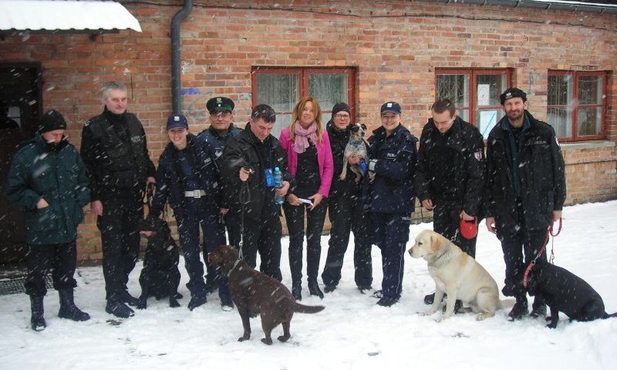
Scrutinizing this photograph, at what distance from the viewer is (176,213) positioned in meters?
5.81

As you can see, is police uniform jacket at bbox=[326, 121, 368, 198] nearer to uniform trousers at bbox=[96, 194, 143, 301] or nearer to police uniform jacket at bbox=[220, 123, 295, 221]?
police uniform jacket at bbox=[220, 123, 295, 221]

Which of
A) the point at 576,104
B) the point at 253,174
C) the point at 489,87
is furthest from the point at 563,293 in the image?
the point at 576,104

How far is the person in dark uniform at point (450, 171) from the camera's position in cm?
552

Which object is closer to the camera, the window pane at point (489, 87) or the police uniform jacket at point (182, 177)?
the police uniform jacket at point (182, 177)

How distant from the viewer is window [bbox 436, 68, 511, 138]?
988cm

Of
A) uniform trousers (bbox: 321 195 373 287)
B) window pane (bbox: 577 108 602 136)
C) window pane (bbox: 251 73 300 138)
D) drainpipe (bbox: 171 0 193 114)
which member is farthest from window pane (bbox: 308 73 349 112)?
window pane (bbox: 577 108 602 136)

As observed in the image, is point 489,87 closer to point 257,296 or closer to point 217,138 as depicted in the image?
point 217,138

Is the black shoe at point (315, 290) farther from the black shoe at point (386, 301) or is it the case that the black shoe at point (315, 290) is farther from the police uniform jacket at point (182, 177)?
the police uniform jacket at point (182, 177)

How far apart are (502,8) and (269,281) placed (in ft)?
23.6

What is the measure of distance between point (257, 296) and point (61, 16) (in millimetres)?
3517

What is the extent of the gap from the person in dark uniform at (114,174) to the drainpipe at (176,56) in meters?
1.83

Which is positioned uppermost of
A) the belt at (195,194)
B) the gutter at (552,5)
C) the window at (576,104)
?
the gutter at (552,5)

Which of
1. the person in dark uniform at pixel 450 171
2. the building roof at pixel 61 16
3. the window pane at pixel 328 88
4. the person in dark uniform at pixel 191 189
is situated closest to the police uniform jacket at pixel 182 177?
the person in dark uniform at pixel 191 189

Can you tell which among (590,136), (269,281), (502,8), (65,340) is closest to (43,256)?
(65,340)
